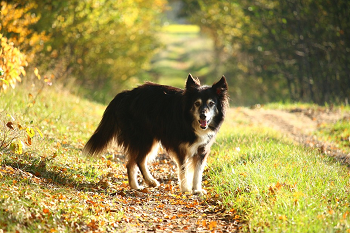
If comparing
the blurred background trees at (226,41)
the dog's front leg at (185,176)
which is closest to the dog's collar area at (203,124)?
the dog's front leg at (185,176)

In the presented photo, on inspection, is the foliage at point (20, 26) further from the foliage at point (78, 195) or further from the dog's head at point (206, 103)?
the dog's head at point (206, 103)

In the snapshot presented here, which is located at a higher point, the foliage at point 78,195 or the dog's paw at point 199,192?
the foliage at point 78,195

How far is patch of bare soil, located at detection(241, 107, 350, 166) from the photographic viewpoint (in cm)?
1080

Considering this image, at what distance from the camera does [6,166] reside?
5.36 metres

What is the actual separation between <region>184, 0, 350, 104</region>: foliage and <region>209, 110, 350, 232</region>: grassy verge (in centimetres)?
893

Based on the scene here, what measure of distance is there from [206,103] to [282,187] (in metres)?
1.66

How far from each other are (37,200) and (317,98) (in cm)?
1541

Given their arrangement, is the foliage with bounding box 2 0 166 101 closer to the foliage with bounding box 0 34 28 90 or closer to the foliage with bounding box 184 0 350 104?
the foliage with bounding box 184 0 350 104

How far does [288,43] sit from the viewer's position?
17312 millimetres

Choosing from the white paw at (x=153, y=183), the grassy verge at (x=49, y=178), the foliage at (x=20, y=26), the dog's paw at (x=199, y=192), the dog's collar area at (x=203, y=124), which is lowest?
the dog's paw at (x=199, y=192)

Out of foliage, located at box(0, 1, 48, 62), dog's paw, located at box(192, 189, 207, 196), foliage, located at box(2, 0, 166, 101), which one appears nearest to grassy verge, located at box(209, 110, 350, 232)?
dog's paw, located at box(192, 189, 207, 196)

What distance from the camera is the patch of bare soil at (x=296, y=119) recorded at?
425 inches

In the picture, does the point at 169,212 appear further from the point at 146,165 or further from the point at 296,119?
the point at 296,119

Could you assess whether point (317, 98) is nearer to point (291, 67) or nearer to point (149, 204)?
point (291, 67)
